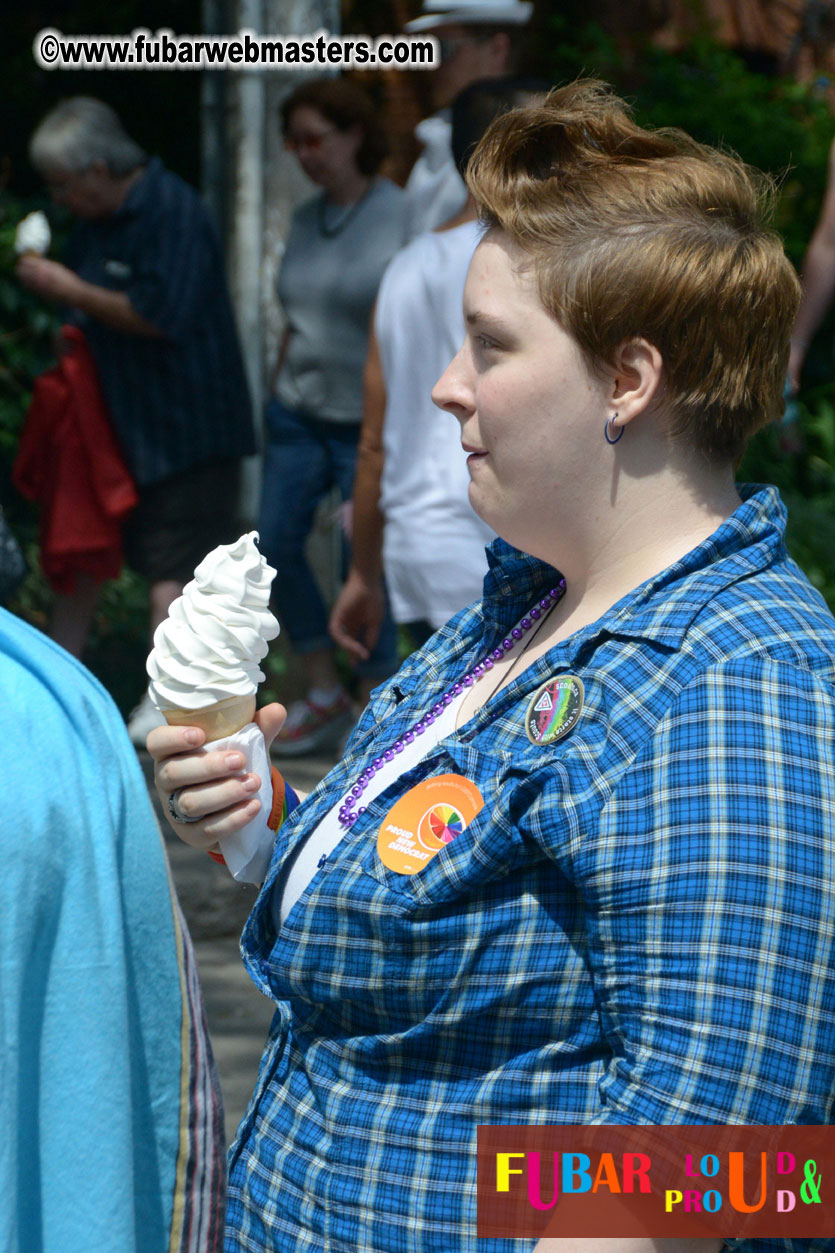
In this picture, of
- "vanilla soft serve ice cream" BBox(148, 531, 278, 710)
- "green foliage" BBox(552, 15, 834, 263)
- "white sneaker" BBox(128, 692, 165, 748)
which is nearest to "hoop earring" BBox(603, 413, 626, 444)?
"vanilla soft serve ice cream" BBox(148, 531, 278, 710)

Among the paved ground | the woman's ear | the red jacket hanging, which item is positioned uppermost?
the red jacket hanging

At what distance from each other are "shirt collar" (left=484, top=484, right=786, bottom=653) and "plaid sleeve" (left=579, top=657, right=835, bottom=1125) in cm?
11

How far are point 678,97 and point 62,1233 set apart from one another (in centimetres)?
726

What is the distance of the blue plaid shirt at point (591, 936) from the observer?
1.18 m

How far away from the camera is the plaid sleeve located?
3.85ft

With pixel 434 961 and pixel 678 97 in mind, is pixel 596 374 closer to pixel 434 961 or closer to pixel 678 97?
pixel 434 961

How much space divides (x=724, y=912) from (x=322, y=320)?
4.06m

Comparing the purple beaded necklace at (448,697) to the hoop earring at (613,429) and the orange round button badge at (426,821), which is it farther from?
the hoop earring at (613,429)

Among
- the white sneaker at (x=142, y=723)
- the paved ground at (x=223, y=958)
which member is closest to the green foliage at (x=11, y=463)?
the white sneaker at (x=142, y=723)

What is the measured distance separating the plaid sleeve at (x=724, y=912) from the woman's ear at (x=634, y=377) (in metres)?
0.31

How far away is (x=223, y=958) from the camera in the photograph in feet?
13.5

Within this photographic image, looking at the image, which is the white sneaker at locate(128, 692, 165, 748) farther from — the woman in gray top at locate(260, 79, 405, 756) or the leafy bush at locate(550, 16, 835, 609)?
the leafy bush at locate(550, 16, 835, 609)

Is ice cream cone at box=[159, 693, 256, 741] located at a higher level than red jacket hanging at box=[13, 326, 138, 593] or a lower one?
lower

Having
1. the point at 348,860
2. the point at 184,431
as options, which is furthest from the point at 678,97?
the point at 348,860
